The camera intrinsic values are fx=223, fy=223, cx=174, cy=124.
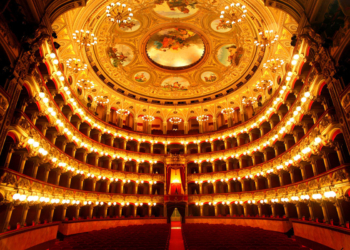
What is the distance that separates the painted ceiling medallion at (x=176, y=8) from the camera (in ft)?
80.4

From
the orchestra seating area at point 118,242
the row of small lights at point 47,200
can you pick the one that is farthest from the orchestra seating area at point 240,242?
the row of small lights at point 47,200

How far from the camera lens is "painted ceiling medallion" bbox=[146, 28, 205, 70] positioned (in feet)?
93.8

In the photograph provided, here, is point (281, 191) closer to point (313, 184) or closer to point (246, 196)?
point (313, 184)

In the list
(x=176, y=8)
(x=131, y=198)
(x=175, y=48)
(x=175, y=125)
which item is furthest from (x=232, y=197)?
(x=176, y=8)

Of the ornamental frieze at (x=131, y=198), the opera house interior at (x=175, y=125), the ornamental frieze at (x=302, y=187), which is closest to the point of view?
the opera house interior at (x=175, y=125)

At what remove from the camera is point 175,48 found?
1189 inches

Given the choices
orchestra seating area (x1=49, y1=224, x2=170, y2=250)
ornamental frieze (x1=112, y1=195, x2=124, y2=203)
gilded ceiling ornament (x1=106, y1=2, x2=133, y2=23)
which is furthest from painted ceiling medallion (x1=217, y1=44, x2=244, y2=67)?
orchestra seating area (x1=49, y1=224, x2=170, y2=250)

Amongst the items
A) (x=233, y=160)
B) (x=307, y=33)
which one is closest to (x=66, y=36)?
(x=307, y=33)

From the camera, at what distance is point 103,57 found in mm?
27750

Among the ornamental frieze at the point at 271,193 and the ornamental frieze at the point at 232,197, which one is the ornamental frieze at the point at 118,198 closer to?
the ornamental frieze at the point at 232,197

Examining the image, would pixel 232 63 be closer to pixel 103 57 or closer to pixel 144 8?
pixel 144 8

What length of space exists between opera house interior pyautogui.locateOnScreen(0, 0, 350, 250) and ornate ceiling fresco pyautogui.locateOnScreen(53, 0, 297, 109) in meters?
0.17

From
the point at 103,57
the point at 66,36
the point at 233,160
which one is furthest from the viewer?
the point at 233,160

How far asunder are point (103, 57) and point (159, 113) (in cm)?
1284
